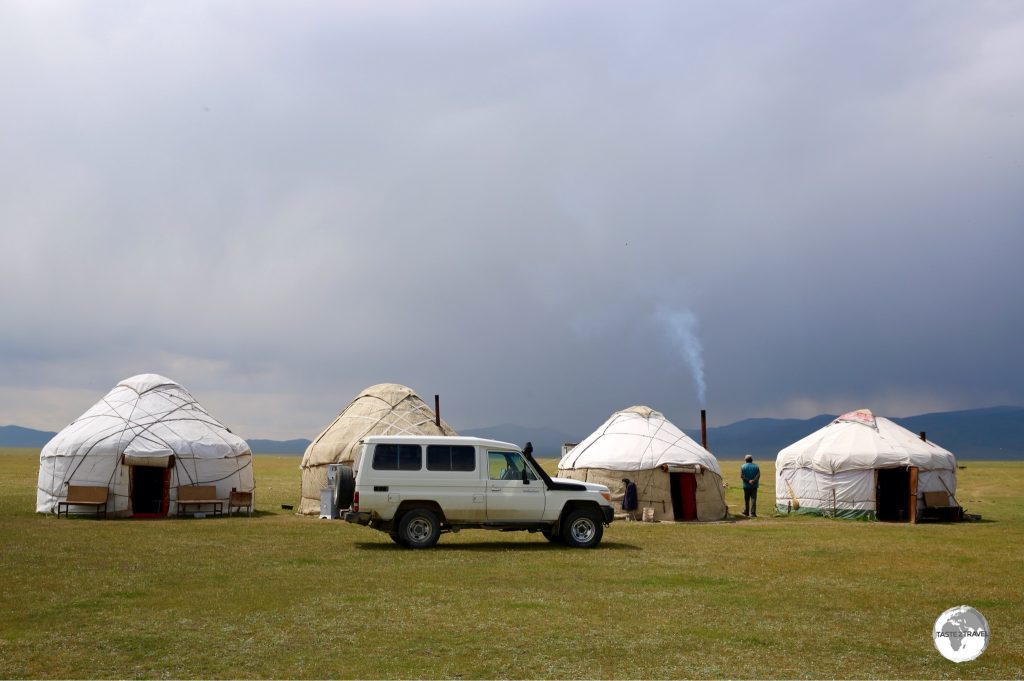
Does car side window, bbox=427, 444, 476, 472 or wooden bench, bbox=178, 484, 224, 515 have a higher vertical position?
car side window, bbox=427, 444, 476, 472

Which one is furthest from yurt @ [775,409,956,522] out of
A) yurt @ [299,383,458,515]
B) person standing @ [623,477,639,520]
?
yurt @ [299,383,458,515]

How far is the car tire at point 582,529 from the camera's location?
19891 mm

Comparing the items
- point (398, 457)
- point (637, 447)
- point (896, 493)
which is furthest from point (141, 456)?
point (896, 493)

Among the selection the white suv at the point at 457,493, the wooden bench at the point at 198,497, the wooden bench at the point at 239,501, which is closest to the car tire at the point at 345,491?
the white suv at the point at 457,493

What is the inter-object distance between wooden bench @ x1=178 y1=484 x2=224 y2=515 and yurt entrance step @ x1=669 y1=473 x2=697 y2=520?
14.6 metres

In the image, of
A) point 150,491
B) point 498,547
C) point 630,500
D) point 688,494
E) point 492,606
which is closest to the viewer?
point 492,606

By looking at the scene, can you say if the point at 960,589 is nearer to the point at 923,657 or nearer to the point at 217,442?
the point at 923,657

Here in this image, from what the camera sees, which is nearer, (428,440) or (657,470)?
(428,440)

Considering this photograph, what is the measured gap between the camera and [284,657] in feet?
30.7

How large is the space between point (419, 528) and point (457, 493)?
106 cm

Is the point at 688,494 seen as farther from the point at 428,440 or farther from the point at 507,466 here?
the point at 428,440

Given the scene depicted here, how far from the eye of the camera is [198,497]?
30.0 m

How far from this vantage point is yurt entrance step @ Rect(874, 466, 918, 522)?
103 ft
